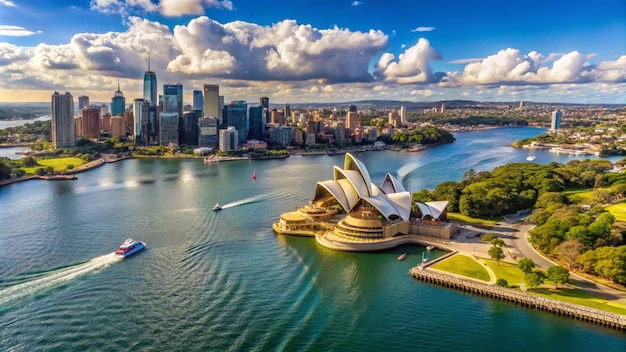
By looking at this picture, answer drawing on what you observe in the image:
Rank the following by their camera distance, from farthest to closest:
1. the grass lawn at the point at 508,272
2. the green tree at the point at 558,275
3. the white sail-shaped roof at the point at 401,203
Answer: the white sail-shaped roof at the point at 401,203 < the grass lawn at the point at 508,272 < the green tree at the point at 558,275

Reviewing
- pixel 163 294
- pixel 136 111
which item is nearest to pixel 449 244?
pixel 163 294

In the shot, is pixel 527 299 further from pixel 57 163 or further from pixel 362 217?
pixel 57 163

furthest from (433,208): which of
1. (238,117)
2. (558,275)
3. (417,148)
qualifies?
(238,117)

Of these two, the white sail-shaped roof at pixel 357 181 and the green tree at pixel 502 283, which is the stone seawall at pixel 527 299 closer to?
the green tree at pixel 502 283

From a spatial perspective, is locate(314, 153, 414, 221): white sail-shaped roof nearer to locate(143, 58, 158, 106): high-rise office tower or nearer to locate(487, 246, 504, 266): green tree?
A: locate(487, 246, 504, 266): green tree

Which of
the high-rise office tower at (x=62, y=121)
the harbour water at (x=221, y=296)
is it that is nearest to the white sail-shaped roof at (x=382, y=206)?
the harbour water at (x=221, y=296)
